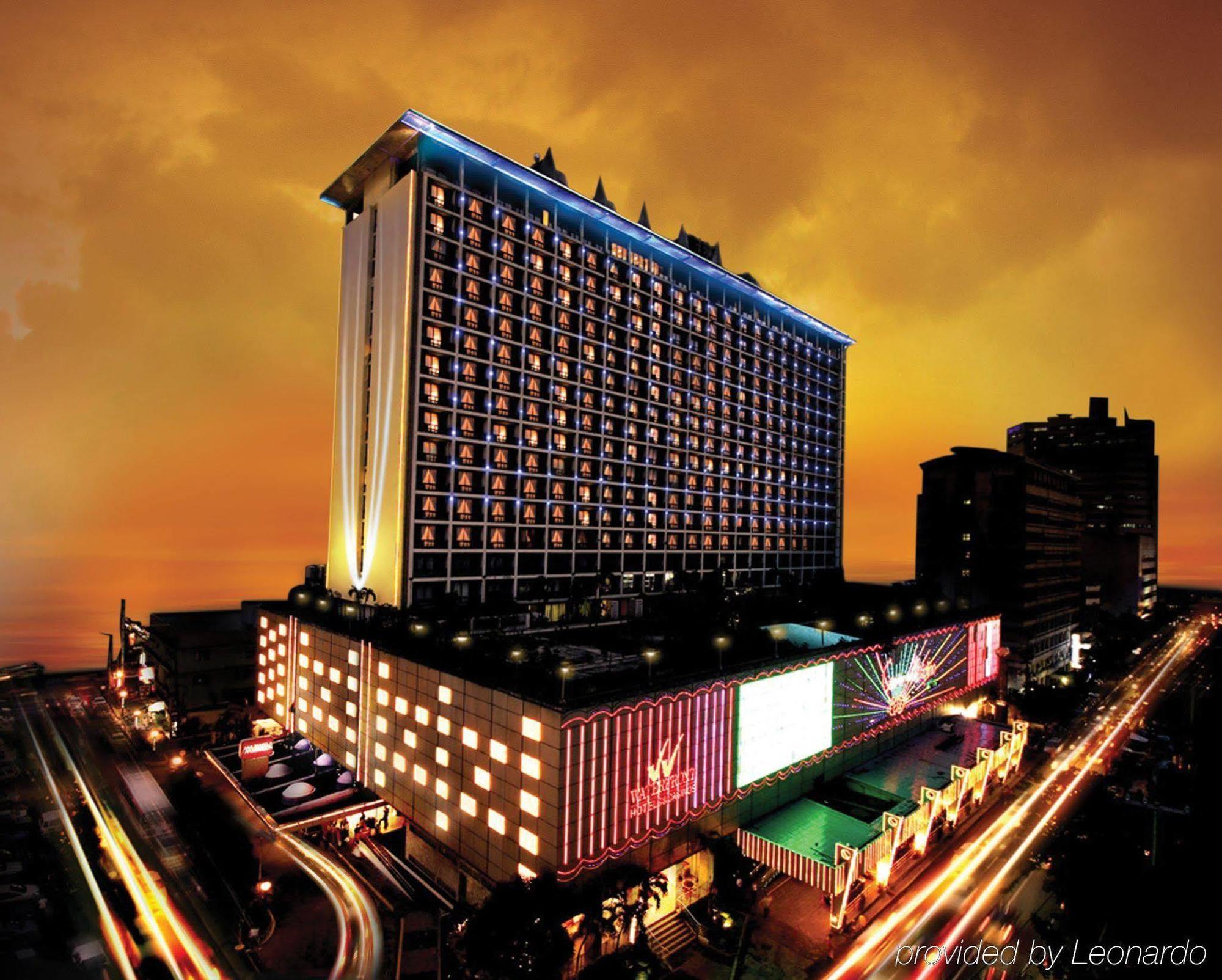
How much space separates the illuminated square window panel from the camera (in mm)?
44875

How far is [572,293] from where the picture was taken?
8606 centimetres

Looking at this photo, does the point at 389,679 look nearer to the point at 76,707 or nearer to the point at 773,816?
the point at 773,816

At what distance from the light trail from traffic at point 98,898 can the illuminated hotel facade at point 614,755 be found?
17.1 m

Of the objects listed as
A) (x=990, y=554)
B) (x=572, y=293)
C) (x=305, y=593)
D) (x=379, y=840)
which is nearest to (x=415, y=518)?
(x=305, y=593)

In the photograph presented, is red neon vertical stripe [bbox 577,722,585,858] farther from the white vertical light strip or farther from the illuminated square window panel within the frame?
the white vertical light strip

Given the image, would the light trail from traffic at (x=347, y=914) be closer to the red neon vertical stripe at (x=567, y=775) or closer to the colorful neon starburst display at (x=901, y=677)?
the red neon vertical stripe at (x=567, y=775)

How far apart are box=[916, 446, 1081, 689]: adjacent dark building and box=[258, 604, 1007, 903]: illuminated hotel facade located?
60682 millimetres

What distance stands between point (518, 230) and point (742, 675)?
206 ft

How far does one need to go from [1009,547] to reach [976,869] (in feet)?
276

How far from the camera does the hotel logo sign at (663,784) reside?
38250mm

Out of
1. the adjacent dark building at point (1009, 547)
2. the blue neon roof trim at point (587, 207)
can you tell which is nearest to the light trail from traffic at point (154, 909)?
the blue neon roof trim at point (587, 207)

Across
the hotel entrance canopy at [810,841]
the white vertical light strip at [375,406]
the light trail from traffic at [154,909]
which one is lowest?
the light trail from traffic at [154,909]

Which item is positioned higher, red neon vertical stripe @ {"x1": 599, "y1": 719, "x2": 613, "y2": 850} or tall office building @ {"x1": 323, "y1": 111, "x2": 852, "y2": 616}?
tall office building @ {"x1": 323, "y1": 111, "x2": 852, "y2": 616}

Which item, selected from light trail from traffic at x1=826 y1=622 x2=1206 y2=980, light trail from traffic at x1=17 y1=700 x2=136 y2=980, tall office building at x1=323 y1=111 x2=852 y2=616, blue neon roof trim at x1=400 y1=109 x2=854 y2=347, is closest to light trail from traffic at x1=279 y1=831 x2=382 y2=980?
light trail from traffic at x1=17 y1=700 x2=136 y2=980
